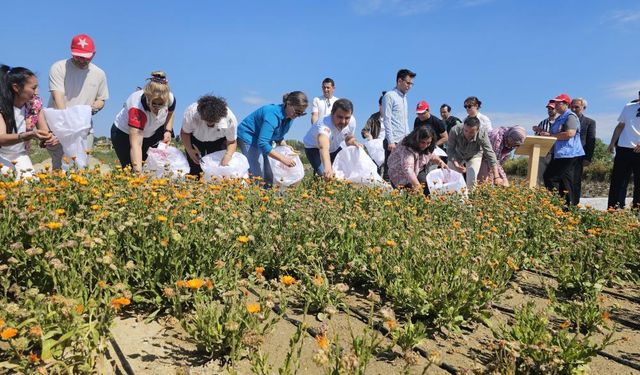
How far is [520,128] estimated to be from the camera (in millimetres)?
8219

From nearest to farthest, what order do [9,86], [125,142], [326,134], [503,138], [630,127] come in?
[9,86], [125,142], [326,134], [630,127], [503,138]

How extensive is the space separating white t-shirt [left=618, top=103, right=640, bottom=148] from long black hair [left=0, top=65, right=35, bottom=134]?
7665mm

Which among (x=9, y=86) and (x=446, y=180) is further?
(x=446, y=180)

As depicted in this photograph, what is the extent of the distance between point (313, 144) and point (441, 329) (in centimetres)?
444

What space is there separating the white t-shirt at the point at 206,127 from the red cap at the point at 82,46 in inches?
45.0

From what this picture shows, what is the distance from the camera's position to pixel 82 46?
548cm

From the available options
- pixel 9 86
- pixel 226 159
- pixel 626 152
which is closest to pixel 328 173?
pixel 226 159

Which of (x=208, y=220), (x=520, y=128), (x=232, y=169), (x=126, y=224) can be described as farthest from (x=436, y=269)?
(x=520, y=128)

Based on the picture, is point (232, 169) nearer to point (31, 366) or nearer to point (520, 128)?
point (31, 366)

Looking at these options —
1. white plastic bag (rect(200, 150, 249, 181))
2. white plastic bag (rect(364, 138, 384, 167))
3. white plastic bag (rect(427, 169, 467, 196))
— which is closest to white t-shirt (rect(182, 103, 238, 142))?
white plastic bag (rect(200, 150, 249, 181))

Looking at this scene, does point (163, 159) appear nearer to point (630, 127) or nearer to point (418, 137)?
point (418, 137)

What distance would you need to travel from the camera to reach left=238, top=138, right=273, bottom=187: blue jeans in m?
6.50

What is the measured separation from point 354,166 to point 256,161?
4.16 feet

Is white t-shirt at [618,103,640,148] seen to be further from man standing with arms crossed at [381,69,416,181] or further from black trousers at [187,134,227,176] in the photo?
black trousers at [187,134,227,176]
